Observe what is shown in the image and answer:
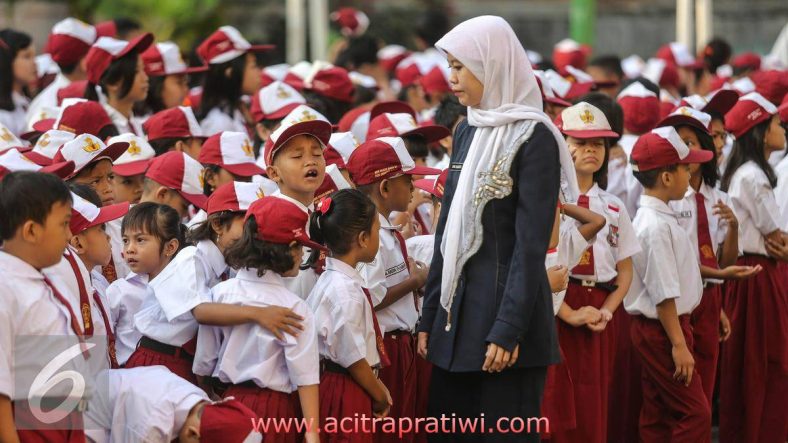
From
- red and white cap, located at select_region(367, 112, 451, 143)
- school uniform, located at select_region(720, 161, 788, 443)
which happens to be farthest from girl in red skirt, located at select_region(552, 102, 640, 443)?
school uniform, located at select_region(720, 161, 788, 443)

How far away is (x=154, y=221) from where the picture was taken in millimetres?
4848

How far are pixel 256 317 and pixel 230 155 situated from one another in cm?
165

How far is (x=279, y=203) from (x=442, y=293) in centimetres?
68

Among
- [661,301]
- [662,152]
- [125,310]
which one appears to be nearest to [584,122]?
[662,152]

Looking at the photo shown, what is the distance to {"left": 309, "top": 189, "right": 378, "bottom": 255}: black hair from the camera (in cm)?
448

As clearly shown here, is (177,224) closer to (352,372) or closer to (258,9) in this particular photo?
(352,372)

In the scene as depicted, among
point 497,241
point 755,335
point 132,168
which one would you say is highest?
point 497,241

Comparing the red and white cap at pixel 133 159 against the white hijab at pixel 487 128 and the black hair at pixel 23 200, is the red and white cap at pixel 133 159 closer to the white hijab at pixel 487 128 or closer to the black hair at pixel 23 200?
the black hair at pixel 23 200

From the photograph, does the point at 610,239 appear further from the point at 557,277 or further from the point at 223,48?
the point at 223,48

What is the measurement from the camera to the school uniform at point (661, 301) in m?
5.55

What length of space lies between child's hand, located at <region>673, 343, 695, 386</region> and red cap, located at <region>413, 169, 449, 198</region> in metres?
1.37

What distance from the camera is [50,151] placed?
17.5 ft

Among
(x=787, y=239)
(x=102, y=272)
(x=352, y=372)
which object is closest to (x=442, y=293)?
(x=352, y=372)

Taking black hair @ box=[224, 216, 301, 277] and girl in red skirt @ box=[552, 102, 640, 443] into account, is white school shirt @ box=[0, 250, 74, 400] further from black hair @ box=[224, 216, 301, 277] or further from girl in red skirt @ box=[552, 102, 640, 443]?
girl in red skirt @ box=[552, 102, 640, 443]
